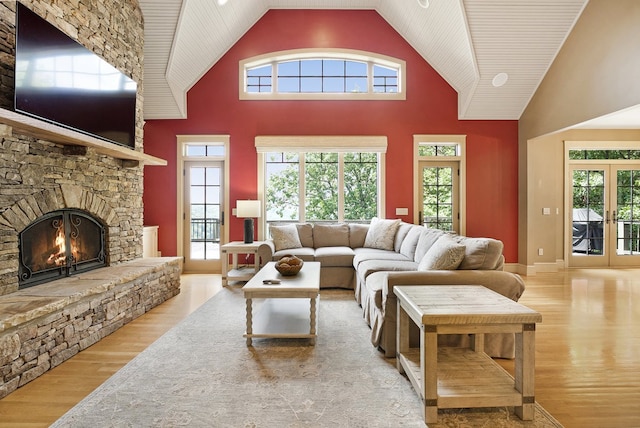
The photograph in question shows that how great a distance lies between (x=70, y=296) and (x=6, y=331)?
0.49 m

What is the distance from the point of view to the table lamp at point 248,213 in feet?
17.5

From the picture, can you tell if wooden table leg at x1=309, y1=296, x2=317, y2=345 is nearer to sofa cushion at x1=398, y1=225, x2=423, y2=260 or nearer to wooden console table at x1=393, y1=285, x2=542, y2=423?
wooden console table at x1=393, y1=285, x2=542, y2=423

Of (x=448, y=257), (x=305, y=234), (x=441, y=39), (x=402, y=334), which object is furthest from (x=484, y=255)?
(x=441, y=39)

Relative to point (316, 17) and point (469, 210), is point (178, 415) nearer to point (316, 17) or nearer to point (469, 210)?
point (469, 210)

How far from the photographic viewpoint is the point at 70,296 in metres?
2.56

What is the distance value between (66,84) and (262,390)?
2911 mm

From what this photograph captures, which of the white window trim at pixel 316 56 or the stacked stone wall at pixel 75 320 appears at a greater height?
the white window trim at pixel 316 56

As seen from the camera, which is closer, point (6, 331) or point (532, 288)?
point (6, 331)

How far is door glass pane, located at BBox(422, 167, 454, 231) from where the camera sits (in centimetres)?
607

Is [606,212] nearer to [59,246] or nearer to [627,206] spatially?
[627,206]

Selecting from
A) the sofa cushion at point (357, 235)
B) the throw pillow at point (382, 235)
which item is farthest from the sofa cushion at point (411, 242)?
the sofa cushion at point (357, 235)

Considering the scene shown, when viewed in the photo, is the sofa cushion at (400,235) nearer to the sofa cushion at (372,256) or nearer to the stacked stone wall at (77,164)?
the sofa cushion at (372,256)

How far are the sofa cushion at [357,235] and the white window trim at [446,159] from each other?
1113 mm

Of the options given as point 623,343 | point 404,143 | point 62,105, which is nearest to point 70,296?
point 62,105
